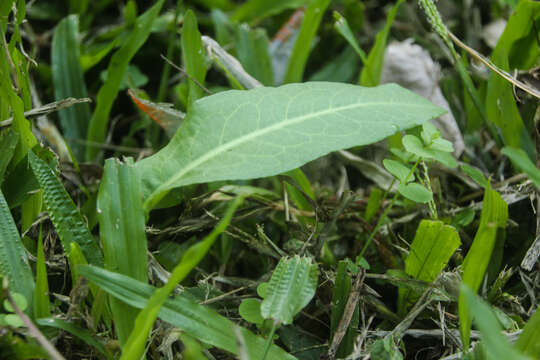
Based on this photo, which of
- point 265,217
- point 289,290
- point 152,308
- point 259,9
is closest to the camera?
point 152,308

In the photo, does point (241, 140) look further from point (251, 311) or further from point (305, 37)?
point (305, 37)

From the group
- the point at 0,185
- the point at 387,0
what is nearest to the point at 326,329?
the point at 0,185

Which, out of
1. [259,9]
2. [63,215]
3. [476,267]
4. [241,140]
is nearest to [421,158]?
[476,267]

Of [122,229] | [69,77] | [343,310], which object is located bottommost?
[343,310]

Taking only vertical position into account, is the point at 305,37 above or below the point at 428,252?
above

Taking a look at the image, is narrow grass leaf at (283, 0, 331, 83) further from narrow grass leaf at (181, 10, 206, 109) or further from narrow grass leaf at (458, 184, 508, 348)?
narrow grass leaf at (458, 184, 508, 348)

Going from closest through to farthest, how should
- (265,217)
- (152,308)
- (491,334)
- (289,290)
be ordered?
(491,334)
(152,308)
(289,290)
(265,217)
